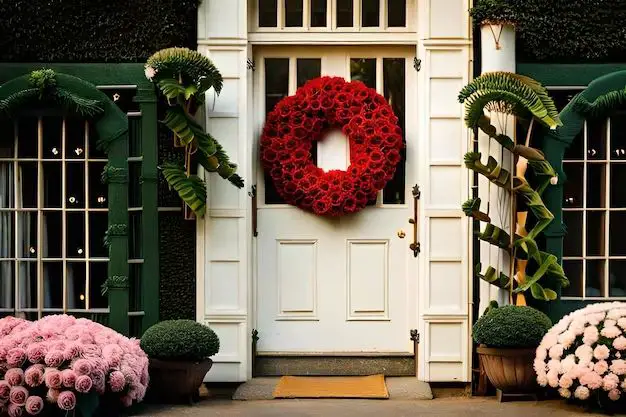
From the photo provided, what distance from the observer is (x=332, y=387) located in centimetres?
960

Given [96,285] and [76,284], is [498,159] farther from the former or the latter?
[76,284]

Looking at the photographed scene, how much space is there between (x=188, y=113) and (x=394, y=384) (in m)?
3.05

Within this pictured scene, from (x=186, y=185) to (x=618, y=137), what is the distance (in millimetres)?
3925

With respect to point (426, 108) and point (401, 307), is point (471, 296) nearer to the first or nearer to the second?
point (401, 307)

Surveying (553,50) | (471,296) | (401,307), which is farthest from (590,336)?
(553,50)

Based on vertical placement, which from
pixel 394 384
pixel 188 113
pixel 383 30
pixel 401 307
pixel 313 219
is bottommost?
pixel 394 384

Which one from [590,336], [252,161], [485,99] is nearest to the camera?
[590,336]

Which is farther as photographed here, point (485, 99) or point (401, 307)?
point (401, 307)

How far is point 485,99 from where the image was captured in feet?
30.2

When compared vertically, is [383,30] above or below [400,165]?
above

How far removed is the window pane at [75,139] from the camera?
9.86m

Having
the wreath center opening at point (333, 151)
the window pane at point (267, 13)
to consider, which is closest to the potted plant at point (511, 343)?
the wreath center opening at point (333, 151)

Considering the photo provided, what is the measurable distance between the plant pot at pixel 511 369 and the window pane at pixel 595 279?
1.15 meters

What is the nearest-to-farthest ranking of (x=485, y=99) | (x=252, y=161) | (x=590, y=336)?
(x=590, y=336)
(x=485, y=99)
(x=252, y=161)
